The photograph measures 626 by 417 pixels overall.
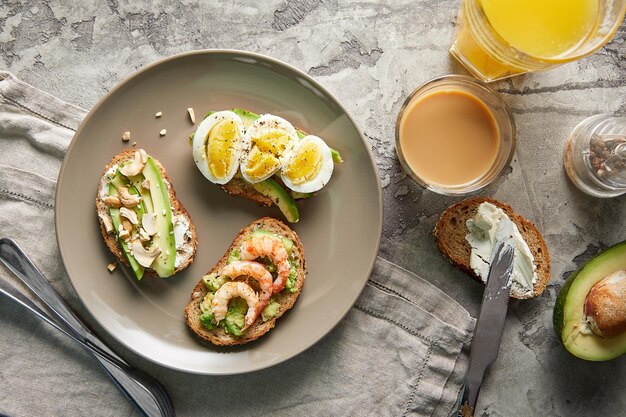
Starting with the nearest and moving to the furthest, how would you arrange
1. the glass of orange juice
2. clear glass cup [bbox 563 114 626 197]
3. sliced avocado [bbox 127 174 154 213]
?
1. the glass of orange juice
2. sliced avocado [bbox 127 174 154 213]
3. clear glass cup [bbox 563 114 626 197]

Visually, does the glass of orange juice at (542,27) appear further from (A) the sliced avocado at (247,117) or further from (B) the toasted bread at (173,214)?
(B) the toasted bread at (173,214)

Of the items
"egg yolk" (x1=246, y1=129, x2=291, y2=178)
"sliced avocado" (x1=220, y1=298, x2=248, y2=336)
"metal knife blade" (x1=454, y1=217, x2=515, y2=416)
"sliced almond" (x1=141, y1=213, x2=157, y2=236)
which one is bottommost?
"metal knife blade" (x1=454, y1=217, x2=515, y2=416)

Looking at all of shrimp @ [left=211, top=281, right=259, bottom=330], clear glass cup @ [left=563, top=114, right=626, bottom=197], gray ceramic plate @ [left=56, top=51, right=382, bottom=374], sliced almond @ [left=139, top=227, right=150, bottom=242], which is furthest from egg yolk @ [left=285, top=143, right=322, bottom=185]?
clear glass cup @ [left=563, top=114, right=626, bottom=197]

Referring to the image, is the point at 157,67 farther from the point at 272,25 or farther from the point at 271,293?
the point at 271,293

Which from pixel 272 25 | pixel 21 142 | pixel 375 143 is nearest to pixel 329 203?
pixel 375 143

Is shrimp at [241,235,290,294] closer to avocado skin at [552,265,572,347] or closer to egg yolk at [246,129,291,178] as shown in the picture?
egg yolk at [246,129,291,178]

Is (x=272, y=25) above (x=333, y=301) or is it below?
above

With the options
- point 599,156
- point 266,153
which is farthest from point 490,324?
point 266,153
